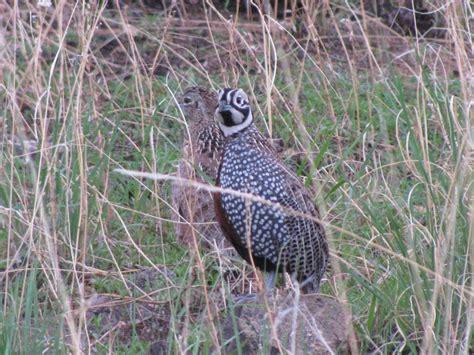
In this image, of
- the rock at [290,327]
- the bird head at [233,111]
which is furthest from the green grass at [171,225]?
the bird head at [233,111]

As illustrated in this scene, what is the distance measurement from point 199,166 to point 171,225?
13.2 inches

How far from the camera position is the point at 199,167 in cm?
550

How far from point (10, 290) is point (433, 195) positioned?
5.60ft

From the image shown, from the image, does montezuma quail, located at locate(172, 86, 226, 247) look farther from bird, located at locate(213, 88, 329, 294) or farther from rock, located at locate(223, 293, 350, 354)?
rock, located at locate(223, 293, 350, 354)

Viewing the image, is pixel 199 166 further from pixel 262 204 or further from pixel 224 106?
pixel 262 204

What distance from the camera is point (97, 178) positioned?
16.8 feet

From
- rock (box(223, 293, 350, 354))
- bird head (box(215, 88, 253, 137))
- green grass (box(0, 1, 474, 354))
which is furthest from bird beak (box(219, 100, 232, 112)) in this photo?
rock (box(223, 293, 350, 354))

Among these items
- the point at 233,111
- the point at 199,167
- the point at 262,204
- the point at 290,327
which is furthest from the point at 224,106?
the point at 199,167

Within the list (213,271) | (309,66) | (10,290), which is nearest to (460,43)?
(213,271)

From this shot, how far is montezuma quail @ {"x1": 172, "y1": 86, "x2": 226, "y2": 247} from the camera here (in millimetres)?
5098

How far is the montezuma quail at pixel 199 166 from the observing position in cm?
510

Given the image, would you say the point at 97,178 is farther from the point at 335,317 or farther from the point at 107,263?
the point at 335,317

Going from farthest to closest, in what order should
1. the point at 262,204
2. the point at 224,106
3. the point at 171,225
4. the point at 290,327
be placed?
1. the point at 171,225
2. the point at 224,106
3. the point at 262,204
4. the point at 290,327

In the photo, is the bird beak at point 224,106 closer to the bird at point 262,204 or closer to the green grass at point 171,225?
the bird at point 262,204
